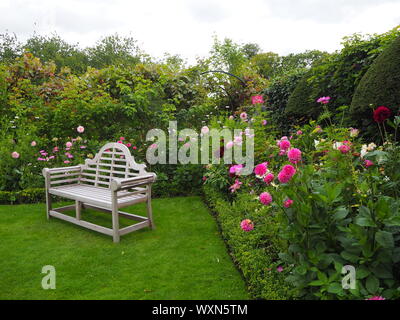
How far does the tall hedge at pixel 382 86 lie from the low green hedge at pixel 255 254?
1738 millimetres

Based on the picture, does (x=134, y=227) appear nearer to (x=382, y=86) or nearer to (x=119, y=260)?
(x=119, y=260)

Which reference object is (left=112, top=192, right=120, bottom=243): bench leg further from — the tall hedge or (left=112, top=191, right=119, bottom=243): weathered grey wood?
the tall hedge

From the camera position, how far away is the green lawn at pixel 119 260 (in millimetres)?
2434

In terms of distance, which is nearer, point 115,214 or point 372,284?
point 372,284

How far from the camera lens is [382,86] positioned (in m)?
3.19

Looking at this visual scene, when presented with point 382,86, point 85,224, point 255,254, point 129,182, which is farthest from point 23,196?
point 382,86

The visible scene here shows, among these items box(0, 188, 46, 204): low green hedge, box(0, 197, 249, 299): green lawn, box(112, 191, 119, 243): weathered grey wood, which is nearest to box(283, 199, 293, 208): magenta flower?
box(0, 197, 249, 299): green lawn

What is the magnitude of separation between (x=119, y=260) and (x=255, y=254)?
1399 mm

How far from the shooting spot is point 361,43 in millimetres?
4293

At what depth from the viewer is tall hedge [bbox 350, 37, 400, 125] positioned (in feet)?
10.2

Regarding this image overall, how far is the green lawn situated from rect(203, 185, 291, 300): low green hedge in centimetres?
16

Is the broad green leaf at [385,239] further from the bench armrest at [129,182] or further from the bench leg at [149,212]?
the bench leg at [149,212]

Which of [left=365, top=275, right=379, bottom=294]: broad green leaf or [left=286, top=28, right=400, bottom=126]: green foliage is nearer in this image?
[left=365, top=275, right=379, bottom=294]: broad green leaf

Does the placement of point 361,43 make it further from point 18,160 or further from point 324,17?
point 18,160
